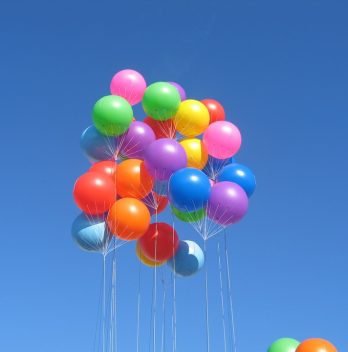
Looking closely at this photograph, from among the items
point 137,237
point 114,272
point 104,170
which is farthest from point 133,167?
point 114,272

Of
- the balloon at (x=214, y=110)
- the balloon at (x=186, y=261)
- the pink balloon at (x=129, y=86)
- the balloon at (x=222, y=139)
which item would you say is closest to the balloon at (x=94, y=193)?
the balloon at (x=186, y=261)

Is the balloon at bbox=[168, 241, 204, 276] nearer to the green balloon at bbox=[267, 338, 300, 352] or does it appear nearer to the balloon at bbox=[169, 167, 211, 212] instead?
the balloon at bbox=[169, 167, 211, 212]

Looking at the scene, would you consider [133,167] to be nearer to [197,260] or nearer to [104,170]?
[104,170]

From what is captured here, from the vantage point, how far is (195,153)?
9.21 meters

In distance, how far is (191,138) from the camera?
9.53m

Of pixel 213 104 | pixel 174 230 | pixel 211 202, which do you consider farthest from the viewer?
pixel 213 104

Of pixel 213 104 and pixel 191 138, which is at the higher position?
pixel 213 104

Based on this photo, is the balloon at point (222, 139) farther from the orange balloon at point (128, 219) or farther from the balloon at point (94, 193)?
the balloon at point (94, 193)

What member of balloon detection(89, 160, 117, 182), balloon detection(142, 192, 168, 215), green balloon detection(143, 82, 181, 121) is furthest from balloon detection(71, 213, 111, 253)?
green balloon detection(143, 82, 181, 121)

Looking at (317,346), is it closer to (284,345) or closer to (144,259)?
(284,345)

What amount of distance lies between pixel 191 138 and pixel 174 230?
1.49m

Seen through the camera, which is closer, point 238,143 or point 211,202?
point 211,202

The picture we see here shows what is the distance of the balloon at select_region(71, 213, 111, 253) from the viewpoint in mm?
8719

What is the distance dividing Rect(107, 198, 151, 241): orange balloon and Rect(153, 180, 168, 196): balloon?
0.47 m
